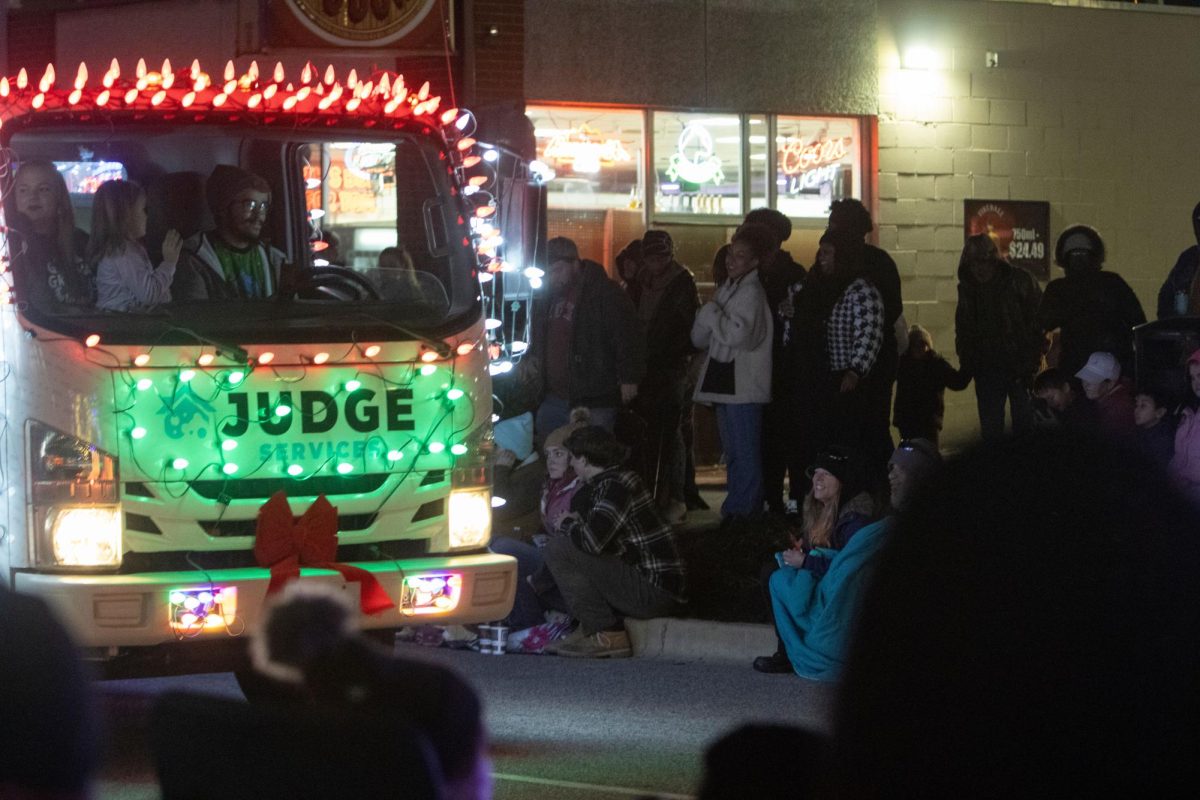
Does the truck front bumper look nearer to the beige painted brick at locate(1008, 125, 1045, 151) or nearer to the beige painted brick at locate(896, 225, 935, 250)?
the beige painted brick at locate(896, 225, 935, 250)

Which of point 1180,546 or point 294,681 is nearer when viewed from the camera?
point 1180,546

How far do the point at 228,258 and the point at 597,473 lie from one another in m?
2.71

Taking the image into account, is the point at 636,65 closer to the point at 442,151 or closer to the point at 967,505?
the point at 442,151

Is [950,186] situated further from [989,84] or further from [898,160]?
[989,84]

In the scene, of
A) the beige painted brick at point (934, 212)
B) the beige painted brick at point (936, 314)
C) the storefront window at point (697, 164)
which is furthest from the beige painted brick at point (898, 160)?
the storefront window at point (697, 164)

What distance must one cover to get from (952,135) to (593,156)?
10.8 feet

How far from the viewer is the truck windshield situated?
734 centimetres

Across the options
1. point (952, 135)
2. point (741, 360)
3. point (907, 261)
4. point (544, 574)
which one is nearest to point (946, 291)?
point (907, 261)

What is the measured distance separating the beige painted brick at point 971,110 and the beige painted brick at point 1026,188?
62 centimetres

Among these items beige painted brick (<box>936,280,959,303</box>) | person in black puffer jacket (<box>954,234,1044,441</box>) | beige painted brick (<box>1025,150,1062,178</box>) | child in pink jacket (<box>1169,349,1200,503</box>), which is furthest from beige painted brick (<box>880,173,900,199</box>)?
child in pink jacket (<box>1169,349,1200,503</box>)

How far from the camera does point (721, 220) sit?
15.4 meters

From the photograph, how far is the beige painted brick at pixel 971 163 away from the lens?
16.0 m

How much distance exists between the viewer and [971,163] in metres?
16.1

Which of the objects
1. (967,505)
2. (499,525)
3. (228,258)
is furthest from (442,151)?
(967,505)
